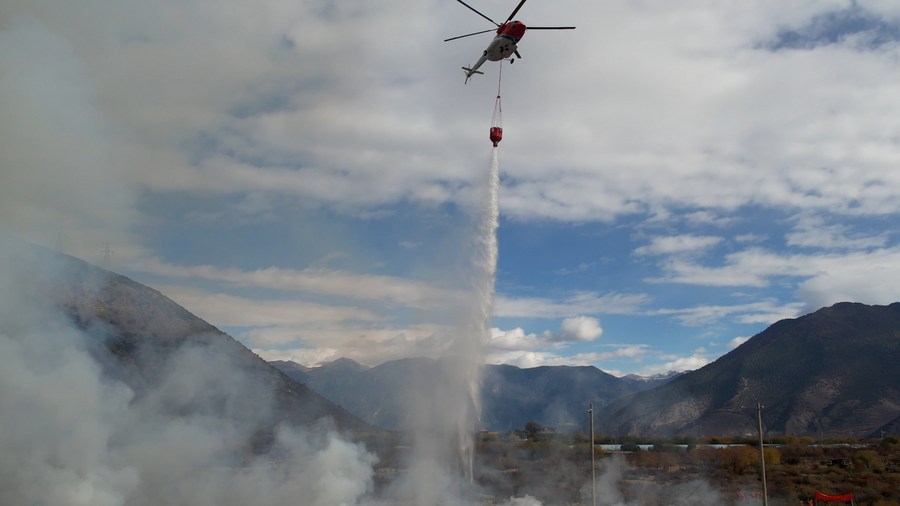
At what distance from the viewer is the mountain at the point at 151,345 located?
4628 cm

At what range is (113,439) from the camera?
45.7 m

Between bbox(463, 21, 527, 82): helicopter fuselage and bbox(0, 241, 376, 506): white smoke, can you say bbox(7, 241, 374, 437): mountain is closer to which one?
bbox(0, 241, 376, 506): white smoke

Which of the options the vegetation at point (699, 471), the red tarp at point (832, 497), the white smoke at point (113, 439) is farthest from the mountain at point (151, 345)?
the red tarp at point (832, 497)

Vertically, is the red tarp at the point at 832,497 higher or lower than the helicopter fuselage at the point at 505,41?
lower

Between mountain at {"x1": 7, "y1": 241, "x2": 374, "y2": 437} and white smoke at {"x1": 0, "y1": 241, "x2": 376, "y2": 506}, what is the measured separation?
27cm

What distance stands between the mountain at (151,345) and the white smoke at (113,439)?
27 cm

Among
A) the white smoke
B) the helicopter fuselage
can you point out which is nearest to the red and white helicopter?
the helicopter fuselage

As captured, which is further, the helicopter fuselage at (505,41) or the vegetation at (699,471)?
the vegetation at (699,471)

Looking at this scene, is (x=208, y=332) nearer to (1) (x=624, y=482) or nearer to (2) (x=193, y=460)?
(2) (x=193, y=460)

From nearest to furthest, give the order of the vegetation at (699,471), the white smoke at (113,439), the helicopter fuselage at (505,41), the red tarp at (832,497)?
the white smoke at (113,439) → the helicopter fuselage at (505,41) → the red tarp at (832,497) → the vegetation at (699,471)

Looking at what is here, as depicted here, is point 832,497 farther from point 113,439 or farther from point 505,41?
point 113,439

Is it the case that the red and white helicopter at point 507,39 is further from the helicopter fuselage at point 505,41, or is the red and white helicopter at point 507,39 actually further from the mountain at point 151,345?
→ the mountain at point 151,345

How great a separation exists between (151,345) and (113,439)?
29446 millimetres

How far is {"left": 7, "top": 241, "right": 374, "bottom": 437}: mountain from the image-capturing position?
1822 inches
